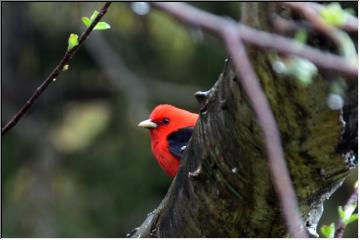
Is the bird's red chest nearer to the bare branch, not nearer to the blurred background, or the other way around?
the blurred background

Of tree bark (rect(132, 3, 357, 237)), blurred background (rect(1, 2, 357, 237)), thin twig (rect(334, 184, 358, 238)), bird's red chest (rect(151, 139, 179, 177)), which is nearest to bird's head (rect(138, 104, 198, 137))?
bird's red chest (rect(151, 139, 179, 177))

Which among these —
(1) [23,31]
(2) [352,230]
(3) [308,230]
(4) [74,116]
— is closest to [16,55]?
(1) [23,31]

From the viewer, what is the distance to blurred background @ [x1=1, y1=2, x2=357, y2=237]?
772 centimetres

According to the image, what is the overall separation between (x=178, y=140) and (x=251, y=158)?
8.23 feet

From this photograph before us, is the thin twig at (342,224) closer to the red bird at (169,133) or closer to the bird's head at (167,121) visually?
the red bird at (169,133)

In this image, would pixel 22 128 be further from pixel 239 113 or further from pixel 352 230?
pixel 239 113

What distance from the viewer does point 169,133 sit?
15.0 feet

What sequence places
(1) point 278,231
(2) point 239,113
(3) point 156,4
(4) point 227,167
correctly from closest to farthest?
(3) point 156,4 < (2) point 239,113 < (4) point 227,167 < (1) point 278,231

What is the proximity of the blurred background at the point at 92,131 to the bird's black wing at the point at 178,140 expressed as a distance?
119 inches

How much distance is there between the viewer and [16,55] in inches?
341

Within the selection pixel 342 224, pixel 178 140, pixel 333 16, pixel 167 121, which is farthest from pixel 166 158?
pixel 333 16

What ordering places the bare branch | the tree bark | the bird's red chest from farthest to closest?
the bird's red chest < the tree bark < the bare branch

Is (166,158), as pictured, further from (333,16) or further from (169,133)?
(333,16)

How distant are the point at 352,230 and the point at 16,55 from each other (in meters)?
3.81
